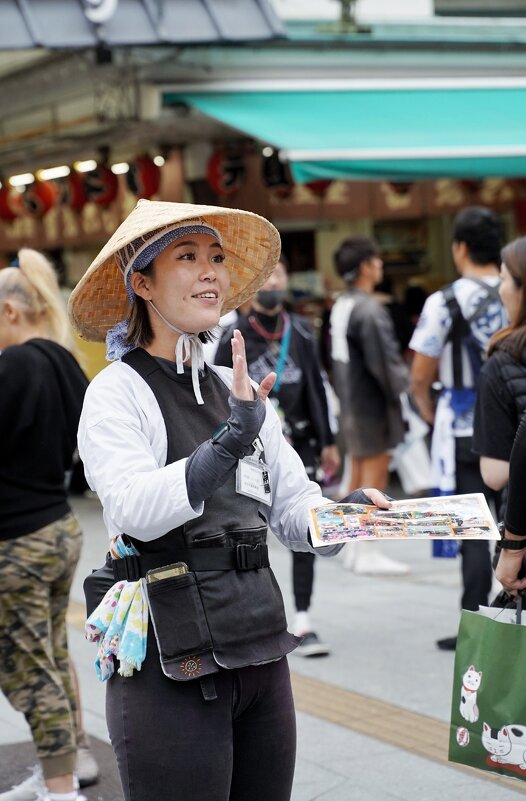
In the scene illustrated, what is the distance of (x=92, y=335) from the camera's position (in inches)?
113

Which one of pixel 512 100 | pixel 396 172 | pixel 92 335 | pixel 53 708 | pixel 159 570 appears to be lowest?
pixel 53 708

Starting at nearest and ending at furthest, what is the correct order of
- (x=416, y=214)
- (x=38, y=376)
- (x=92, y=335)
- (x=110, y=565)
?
1. (x=110, y=565)
2. (x=92, y=335)
3. (x=38, y=376)
4. (x=416, y=214)

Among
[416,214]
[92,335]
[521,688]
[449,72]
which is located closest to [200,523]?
[92,335]

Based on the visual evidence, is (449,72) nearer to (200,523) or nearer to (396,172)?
(396,172)

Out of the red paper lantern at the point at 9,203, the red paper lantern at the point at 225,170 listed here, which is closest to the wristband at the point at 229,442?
the red paper lantern at the point at 225,170

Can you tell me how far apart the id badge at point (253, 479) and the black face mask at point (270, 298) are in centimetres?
352

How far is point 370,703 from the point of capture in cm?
520

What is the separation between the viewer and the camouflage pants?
403cm

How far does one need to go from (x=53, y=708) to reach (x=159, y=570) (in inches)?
70.4

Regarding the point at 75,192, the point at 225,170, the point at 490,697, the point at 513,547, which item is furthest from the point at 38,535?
the point at 75,192

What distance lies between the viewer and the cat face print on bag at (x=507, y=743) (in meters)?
2.80

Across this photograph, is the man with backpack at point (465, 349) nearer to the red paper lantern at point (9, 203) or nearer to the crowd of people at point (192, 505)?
the crowd of people at point (192, 505)

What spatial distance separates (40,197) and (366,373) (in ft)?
17.6

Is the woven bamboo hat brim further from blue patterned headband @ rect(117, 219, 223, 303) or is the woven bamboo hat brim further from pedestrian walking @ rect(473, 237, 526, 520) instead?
pedestrian walking @ rect(473, 237, 526, 520)
